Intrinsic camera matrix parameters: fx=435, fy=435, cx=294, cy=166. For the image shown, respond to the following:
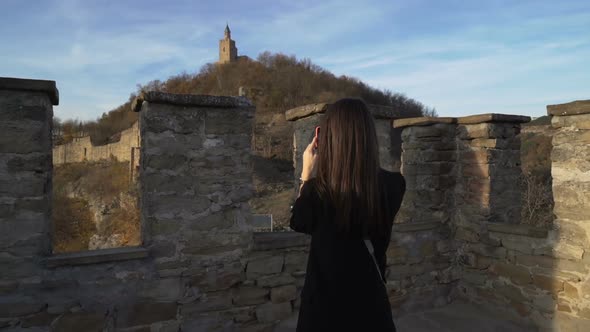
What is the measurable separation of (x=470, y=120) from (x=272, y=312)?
2817 mm

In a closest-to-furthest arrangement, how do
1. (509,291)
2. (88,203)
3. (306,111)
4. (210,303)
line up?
(210,303) → (306,111) → (509,291) → (88,203)

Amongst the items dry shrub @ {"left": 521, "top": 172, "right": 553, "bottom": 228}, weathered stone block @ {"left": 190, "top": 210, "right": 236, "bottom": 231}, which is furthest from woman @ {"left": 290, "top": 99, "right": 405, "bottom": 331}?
dry shrub @ {"left": 521, "top": 172, "right": 553, "bottom": 228}

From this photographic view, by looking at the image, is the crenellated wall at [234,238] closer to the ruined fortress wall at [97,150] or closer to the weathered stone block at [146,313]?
the weathered stone block at [146,313]

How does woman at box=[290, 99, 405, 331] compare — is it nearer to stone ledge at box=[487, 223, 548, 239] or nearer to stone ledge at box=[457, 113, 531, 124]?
stone ledge at box=[487, 223, 548, 239]

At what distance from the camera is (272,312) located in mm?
3729

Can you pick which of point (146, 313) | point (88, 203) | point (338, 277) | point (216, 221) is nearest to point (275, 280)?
point (216, 221)

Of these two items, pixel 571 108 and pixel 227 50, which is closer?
pixel 571 108

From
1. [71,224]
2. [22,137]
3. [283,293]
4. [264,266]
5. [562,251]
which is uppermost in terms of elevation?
[22,137]

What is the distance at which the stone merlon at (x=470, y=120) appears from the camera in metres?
4.43

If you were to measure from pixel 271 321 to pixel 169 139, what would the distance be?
1.76m

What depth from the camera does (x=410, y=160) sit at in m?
4.87

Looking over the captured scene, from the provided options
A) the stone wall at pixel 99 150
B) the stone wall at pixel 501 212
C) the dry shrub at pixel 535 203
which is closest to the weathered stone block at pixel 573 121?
the stone wall at pixel 501 212

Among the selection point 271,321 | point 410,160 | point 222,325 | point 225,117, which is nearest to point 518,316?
point 410,160

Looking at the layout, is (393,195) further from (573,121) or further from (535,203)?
(535,203)
